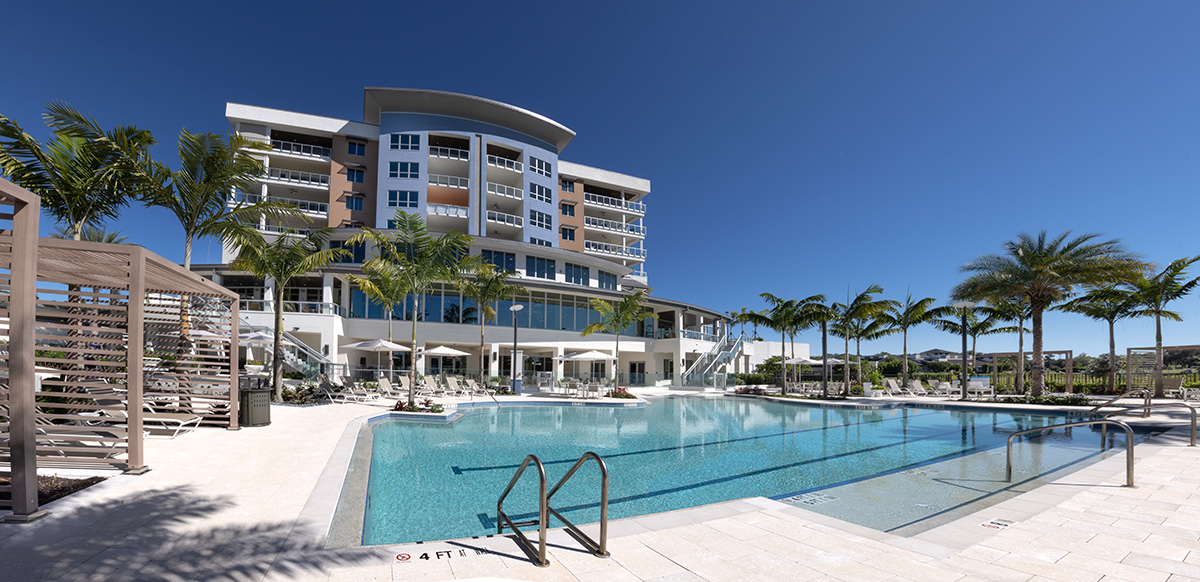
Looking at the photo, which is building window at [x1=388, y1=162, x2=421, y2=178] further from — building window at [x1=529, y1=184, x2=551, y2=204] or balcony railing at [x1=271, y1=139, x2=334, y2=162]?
building window at [x1=529, y1=184, x2=551, y2=204]

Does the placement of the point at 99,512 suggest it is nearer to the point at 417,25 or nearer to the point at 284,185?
the point at 417,25

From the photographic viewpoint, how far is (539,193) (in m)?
40.7

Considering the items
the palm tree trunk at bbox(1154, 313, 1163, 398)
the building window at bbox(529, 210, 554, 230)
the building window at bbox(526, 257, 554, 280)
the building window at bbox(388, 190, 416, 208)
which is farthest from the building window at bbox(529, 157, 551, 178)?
the palm tree trunk at bbox(1154, 313, 1163, 398)

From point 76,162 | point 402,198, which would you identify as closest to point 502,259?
point 402,198

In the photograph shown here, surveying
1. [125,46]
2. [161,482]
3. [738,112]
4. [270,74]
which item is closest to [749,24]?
[738,112]

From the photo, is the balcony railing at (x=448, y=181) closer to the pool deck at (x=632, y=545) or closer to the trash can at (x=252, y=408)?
the trash can at (x=252, y=408)

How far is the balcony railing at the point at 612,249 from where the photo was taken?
4722 centimetres

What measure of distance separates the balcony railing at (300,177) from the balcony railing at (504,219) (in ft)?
39.6

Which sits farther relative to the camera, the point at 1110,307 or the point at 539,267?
the point at 539,267

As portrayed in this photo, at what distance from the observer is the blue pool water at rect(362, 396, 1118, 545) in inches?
259

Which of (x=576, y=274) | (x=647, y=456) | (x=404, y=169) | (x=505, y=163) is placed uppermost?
(x=505, y=163)

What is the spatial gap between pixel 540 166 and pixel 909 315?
28.8 m

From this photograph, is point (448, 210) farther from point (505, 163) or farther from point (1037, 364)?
point (1037, 364)

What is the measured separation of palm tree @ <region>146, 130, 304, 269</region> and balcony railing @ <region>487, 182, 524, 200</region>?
1081 inches
